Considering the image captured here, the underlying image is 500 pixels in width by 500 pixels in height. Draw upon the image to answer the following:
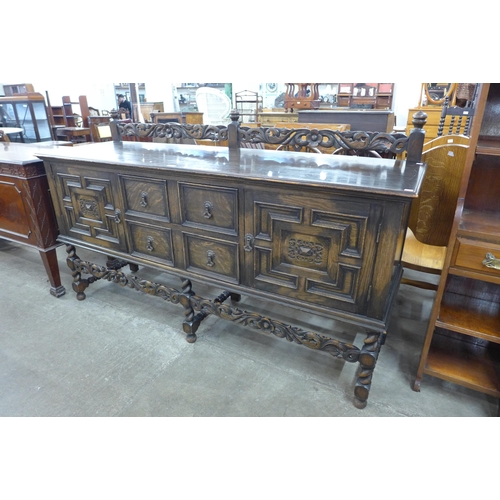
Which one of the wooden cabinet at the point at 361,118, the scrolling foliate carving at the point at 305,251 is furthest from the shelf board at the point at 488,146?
the wooden cabinet at the point at 361,118

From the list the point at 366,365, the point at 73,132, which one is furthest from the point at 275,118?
the point at 366,365

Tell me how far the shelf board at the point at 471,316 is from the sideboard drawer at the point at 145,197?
1242 mm

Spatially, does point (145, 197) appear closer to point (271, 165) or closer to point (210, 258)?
point (210, 258)

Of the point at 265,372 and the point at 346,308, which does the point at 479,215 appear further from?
the point at 265,372

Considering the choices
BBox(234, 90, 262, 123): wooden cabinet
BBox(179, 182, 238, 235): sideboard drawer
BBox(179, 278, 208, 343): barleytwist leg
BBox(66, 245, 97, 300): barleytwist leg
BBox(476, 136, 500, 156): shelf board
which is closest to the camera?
BBox(476, 136, 500, 156): shelf board

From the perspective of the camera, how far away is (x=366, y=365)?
1.39 metres

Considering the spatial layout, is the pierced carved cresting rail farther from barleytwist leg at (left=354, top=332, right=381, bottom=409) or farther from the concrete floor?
the concrete floor

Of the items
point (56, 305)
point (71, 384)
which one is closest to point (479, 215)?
point (71, 384)

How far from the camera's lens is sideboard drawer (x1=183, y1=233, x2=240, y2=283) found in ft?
4.97

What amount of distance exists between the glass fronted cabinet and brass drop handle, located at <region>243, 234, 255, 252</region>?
7.58m

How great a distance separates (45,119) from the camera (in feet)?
24.5

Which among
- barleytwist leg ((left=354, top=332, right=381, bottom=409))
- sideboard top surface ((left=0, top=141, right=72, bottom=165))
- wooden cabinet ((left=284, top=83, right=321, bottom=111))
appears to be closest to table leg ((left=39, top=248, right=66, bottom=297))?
sideboard top surface ((left=0, top=141, right=72, bottom=165))

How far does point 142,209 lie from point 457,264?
52.4 inches

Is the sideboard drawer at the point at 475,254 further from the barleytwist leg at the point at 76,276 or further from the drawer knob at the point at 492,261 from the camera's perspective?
the barleytwist leg at the point at 76,276
